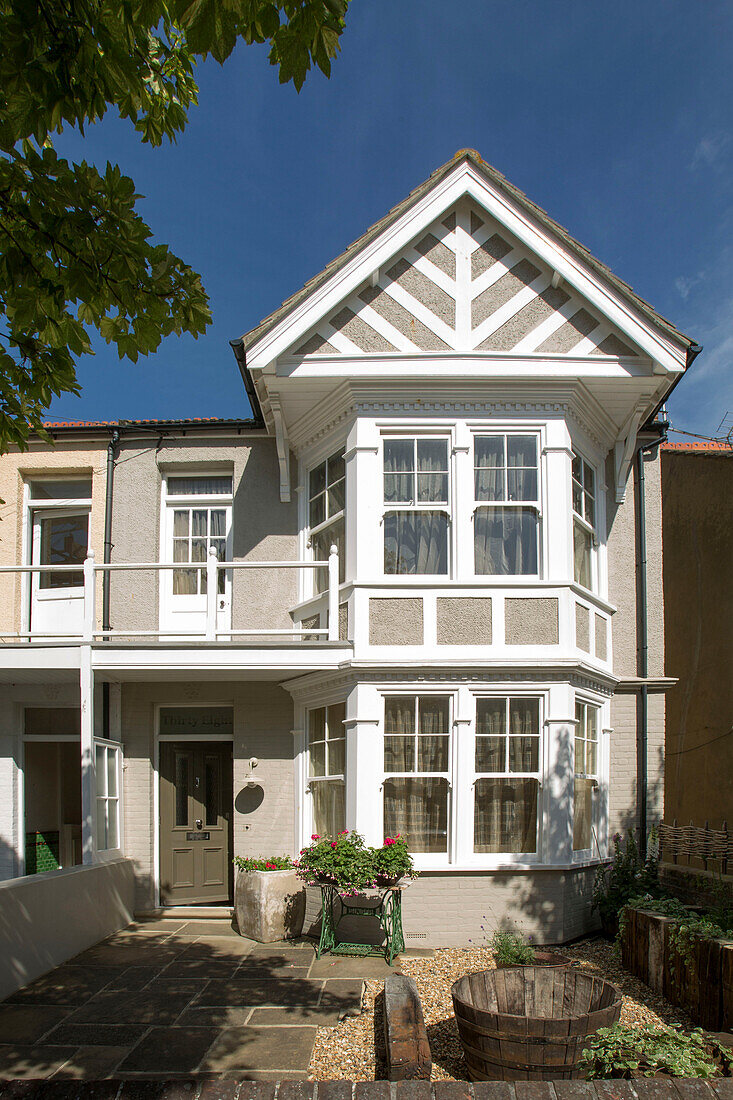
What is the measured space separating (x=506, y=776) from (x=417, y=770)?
3.17 ft

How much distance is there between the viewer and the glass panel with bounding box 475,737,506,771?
→ 9305mm

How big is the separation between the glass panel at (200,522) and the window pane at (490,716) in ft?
15.8

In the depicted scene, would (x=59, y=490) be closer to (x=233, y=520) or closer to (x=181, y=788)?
(x=233, y=520)

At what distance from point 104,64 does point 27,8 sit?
14.5 inches

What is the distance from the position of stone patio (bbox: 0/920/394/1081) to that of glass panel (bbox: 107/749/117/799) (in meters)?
1.92

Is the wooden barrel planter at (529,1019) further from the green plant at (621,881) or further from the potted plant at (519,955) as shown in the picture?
the green plant at (621,881)

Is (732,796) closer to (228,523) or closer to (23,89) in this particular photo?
(228,523)

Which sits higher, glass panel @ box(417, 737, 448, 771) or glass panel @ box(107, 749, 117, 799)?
glass panel @ box(417, 737, 448, 771)

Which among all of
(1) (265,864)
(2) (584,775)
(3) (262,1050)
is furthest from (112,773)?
(2) (584,775)

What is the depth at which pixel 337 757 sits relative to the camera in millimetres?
10094

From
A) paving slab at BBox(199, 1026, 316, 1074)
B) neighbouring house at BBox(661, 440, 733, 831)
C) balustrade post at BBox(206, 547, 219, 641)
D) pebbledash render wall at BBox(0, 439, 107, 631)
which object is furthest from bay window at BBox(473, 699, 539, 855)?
neighbouring house at BBox(661, 440, 733, 831)

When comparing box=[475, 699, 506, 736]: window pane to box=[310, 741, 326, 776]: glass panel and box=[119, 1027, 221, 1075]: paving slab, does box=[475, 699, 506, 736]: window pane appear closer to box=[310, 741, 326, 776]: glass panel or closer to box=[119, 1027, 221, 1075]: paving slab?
box=[310, 741, 326, 776]: glass panel

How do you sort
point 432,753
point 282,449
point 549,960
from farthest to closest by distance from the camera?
point 282,449
point 432,753
point 549,960

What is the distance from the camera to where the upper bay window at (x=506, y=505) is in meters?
9.59
